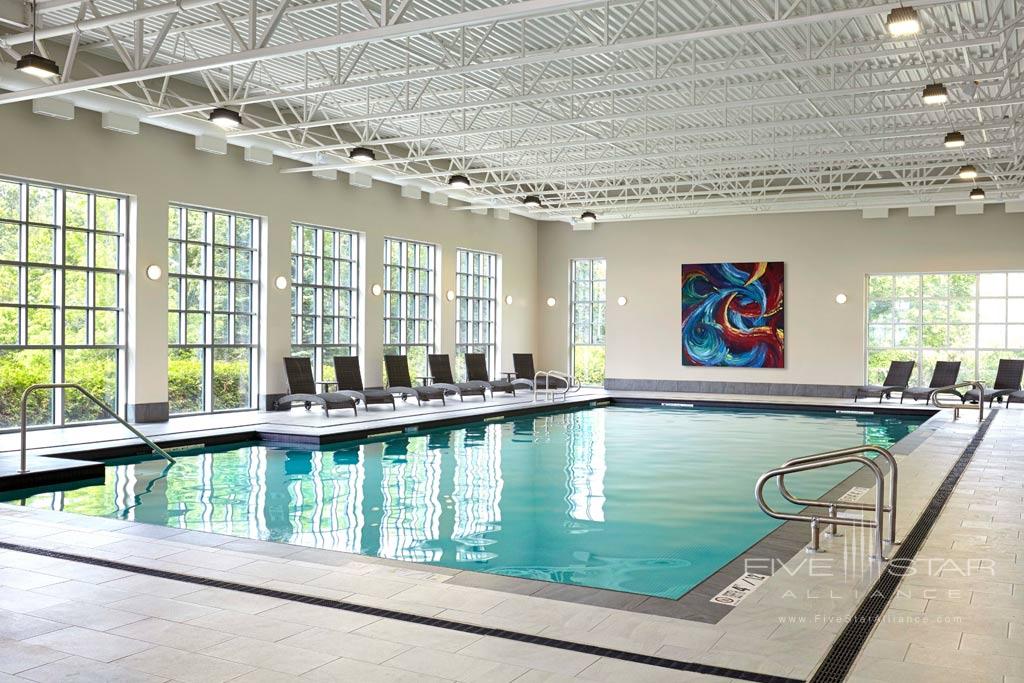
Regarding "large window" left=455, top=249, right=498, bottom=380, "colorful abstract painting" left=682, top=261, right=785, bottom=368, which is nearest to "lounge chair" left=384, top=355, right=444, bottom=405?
"large window" left=455, top=249, right=498, bottom=380

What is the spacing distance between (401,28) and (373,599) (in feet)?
15.8

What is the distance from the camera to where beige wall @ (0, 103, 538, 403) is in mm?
11945

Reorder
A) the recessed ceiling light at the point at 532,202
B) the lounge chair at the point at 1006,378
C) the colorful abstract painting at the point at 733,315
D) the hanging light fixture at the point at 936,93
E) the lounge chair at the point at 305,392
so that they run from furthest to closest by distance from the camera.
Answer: the colorful abstract painting at the point at 733,315
the lounge chair at the point at 1006,378
the recessed ceiling light at the point at 532,202
the lounge chair at the point at 305,392
the hanging light fixture at the point at 936,93

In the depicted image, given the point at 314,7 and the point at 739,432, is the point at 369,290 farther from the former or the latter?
the point at 314,7

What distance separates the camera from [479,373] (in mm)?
19625

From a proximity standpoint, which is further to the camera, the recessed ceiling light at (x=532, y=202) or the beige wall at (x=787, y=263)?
the beige wall at (x=787, y=263)

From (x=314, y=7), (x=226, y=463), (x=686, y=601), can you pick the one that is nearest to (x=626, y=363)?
(x=226, y=463)

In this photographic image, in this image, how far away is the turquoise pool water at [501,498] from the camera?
6.65 m

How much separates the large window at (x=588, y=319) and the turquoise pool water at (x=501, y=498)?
30.4 ft

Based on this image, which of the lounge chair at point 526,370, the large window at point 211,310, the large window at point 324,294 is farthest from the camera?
the lounge chair at point 526,370

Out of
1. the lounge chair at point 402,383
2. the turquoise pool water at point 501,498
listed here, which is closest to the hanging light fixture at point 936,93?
the turquoise pool water at point 501,498

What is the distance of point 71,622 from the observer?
434cm

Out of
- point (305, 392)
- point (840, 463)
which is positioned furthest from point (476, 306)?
point (840, 463)

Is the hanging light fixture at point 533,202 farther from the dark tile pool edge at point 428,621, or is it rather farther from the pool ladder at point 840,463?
the dark tile pool edge at point 428,621
